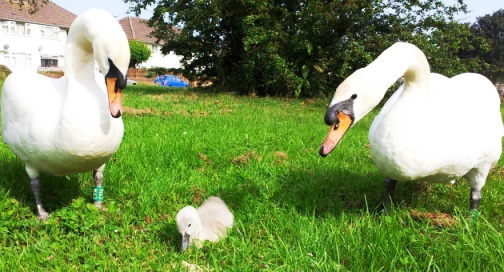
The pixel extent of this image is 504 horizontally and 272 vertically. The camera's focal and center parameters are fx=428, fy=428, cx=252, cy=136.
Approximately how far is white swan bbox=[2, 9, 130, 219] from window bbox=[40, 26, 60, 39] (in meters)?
46.5

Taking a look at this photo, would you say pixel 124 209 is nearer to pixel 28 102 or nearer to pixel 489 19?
pixel 28 102

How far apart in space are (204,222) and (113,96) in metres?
1.07

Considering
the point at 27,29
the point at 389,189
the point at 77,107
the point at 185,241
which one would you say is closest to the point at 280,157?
the point at 389,189

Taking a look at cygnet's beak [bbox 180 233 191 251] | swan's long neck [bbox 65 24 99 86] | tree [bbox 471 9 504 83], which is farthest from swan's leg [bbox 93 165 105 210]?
tree [bbox 471 9 504 83]

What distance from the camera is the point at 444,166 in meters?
2.63

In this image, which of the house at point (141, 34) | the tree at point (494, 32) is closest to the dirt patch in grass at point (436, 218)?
the tree at point (494, 32)

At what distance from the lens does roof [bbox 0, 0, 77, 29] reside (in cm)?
4122

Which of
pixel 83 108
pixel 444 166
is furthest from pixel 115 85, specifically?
pixel 444 166

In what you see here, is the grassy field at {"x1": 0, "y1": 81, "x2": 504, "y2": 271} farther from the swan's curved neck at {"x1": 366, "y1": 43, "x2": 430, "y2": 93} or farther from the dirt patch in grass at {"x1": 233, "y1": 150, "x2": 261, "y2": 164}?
the swan's curved neck at {"x1": 366, "y1": 43, "x2": 430, "y2": 93}

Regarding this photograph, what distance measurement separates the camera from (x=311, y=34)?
1345 centimetres

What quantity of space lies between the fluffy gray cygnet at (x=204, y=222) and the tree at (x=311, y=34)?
10081 millimetres

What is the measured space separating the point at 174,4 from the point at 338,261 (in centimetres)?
1469

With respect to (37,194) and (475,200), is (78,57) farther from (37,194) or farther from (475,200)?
(475,200)

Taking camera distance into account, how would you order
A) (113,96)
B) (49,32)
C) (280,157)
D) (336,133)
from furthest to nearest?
1. (49,32)
2. (280,157)
3. (113,96)
4. (336,133)
